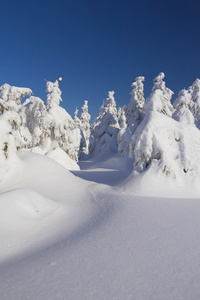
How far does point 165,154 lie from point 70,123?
16367mm

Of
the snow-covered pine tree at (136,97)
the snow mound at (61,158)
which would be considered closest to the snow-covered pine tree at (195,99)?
the snow-covered pine tree at (136,97)

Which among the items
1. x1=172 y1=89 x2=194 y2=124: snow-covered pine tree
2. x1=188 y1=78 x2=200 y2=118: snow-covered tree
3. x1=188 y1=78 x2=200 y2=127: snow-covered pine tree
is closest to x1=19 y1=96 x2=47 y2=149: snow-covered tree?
x1=172 y1=89 x2=194 y2=124: snow-covered pine tree

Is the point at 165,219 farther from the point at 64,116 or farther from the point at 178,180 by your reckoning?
the point at 64,116

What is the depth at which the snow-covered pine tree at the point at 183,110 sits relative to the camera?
66.2ft

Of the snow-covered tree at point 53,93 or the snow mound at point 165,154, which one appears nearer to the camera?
the snow mound at point 165,154

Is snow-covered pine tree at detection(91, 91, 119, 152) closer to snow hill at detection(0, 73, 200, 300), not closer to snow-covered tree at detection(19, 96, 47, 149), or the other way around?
snow-covered tree at detection(19, 96, 47, 149)

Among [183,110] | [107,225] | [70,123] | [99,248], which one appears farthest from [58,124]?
[99,248]

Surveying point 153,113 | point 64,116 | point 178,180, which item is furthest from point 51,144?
point 178,180

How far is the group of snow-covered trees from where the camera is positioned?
822 cm

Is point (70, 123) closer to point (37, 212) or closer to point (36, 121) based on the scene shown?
point (36, 121)

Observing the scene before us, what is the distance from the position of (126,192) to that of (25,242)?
4442 millimetres

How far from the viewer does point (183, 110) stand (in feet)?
70.2

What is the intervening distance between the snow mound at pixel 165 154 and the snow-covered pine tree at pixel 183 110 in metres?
13.3

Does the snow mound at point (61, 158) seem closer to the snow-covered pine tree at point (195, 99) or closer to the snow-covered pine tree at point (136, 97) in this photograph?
the snow-covered pine tree at point (136, 97)
